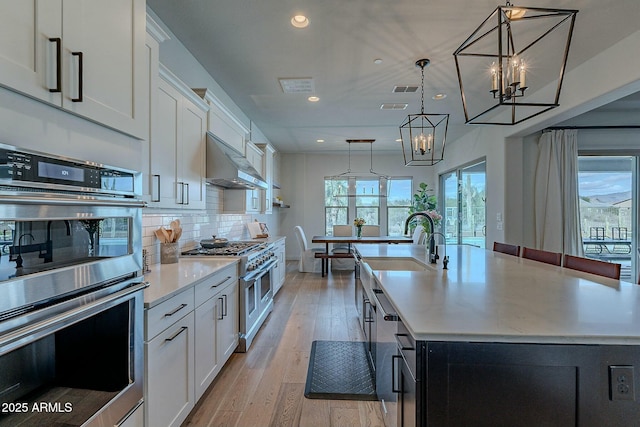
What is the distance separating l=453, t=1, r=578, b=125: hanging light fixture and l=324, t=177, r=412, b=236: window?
4061mm

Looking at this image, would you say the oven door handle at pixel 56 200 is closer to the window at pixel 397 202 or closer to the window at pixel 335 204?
the window at pixel 335 204

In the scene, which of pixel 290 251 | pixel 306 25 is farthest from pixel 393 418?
pixel 290 251

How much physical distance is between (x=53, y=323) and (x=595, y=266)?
10.1ft

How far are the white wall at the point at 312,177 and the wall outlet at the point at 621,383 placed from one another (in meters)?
7.63

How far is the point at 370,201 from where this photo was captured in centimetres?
872

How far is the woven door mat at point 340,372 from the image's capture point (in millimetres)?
2260

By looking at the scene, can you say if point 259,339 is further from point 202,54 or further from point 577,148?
point 577,148

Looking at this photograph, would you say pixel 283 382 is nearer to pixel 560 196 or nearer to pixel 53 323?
pixel 53 323

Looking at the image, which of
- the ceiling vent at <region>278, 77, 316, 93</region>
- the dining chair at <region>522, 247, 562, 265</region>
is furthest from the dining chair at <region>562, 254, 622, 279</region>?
the ceiling vent at <region>278, 77, 316, 93</region>

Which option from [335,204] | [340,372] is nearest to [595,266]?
[340,372]

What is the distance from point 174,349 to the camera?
1.70 m

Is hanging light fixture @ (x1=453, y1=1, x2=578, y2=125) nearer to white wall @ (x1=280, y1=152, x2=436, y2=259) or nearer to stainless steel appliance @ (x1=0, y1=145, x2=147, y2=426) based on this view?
stainless steel appliance @ (x1=0, y1=145, x2=147, y2=426)

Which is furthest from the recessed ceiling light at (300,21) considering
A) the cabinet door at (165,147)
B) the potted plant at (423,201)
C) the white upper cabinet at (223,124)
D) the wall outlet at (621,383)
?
the potted plant at (423,201)

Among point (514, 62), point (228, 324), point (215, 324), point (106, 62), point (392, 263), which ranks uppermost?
point (514, 62)
